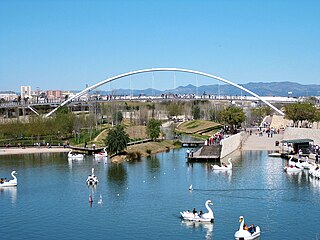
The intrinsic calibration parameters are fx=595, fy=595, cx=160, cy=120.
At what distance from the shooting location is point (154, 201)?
77.6 ft

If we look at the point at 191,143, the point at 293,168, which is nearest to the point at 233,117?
the point at 191,143

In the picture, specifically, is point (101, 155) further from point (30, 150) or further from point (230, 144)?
point (230, 144)

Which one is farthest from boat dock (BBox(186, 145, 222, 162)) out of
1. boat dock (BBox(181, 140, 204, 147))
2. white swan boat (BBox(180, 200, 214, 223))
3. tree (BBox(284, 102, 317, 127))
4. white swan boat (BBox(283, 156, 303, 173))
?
white swan boat (BBox(180, 200, 214, 223))

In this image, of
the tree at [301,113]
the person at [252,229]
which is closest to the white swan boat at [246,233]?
the person at [252,229]

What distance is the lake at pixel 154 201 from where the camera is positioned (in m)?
19.5

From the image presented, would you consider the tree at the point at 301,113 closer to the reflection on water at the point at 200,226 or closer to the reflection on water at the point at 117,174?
the reflection on water at the point at 117,174

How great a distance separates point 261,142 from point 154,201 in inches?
845

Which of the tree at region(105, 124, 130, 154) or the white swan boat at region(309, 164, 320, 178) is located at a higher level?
the tree at region(105, 124, 130, 154)

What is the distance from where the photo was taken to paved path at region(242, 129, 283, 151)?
1666 inches

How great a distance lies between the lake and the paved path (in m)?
7.21

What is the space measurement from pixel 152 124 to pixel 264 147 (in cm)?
983

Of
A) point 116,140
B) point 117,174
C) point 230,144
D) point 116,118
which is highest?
point 116,118

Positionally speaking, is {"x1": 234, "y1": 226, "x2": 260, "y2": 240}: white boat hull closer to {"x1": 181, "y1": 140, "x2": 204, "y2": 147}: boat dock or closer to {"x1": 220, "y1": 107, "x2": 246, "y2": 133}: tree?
{"x1": 181, "y1": 140, "x2": 204, "y2": 147}: boat dock

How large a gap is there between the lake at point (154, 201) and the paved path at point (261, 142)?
721 centimetres
